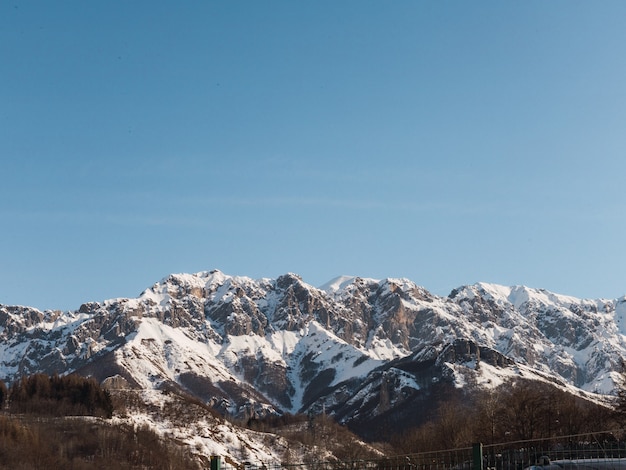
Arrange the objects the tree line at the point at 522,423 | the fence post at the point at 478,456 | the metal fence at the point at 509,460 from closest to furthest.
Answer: the fence post at the point at 478,456, the metal fence at the point at 509,460, the tree line at the point at 522,423

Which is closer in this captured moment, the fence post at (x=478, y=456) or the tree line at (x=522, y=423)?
the fence post at (x=478, y=456)

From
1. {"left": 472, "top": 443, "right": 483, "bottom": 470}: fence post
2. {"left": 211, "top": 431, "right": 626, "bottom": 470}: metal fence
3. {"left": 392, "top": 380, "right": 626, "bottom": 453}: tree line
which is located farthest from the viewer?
{"left": 392, "top": 380, "right": 626, "bottom": 453}: tree line

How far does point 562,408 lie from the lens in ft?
333

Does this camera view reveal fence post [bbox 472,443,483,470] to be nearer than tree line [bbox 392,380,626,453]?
Yes

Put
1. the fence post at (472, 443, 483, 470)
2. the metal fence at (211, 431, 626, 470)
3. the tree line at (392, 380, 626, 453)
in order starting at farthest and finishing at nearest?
the tree line at (392, 380, 626, 453) < the metal fence at (211, 431, 626, 470) < the fence post at (472, 443, 483, 470)

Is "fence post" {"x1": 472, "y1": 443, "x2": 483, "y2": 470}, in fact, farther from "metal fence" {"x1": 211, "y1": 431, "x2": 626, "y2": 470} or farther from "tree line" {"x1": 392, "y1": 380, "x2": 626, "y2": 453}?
"tree line" {"x1": 392, "y1": 380, "x2": 626, "y2": 453}

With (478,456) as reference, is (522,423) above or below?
above

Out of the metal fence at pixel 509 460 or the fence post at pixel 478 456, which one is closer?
the fence post at pixel 478 456

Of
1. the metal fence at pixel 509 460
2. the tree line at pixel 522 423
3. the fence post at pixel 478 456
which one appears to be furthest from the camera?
the tree line at pixel 522 423

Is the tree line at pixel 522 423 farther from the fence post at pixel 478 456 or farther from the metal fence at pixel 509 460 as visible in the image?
the fence post at pixel 478 456

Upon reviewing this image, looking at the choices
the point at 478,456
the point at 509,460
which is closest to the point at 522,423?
the point at 509,460

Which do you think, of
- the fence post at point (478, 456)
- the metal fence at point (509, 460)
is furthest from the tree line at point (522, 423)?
the fence post at point (478, 456)

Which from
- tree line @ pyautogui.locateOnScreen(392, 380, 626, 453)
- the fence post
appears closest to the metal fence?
the fence post

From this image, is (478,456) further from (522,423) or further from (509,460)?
(522,423)
